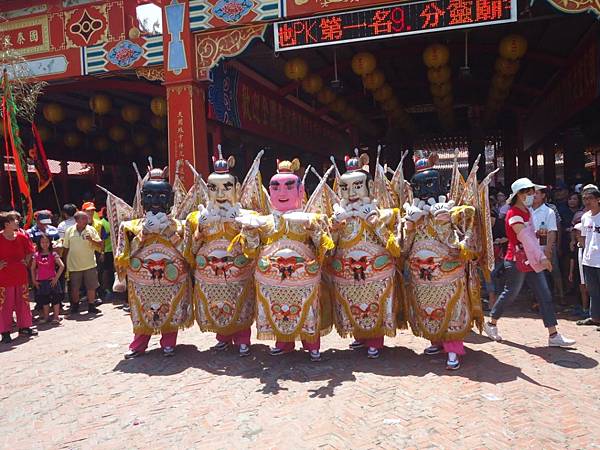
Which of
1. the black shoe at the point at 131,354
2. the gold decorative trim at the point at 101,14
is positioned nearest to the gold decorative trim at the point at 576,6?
the black shoe at the point at 131,354

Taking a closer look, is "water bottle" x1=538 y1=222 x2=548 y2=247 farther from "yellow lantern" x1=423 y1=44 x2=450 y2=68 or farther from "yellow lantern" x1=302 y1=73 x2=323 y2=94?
"yellow lantern" x1=302 y1=73 x2=323 y2=94

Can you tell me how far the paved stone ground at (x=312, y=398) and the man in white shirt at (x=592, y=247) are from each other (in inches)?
14.7

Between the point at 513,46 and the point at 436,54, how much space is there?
1.21 metres

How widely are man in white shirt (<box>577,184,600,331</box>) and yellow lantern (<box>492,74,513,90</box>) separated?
4.54 meters

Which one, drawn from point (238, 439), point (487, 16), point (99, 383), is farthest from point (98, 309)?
point (487, 16)

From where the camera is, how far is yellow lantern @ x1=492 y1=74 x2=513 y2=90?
9.06 m

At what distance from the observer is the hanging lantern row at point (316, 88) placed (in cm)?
854

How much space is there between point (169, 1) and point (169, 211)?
14.0ft

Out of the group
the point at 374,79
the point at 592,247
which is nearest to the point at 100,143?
the point at 374,79

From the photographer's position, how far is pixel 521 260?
4.63 m

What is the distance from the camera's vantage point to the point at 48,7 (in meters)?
8.45

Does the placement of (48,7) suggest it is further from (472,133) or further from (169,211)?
(472,133)

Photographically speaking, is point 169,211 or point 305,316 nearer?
point 305,316

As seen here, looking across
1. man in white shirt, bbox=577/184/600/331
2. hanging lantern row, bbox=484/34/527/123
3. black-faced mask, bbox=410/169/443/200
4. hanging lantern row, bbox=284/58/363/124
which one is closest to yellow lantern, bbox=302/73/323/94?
hanging lantern row, bbox=284/58/363/124
